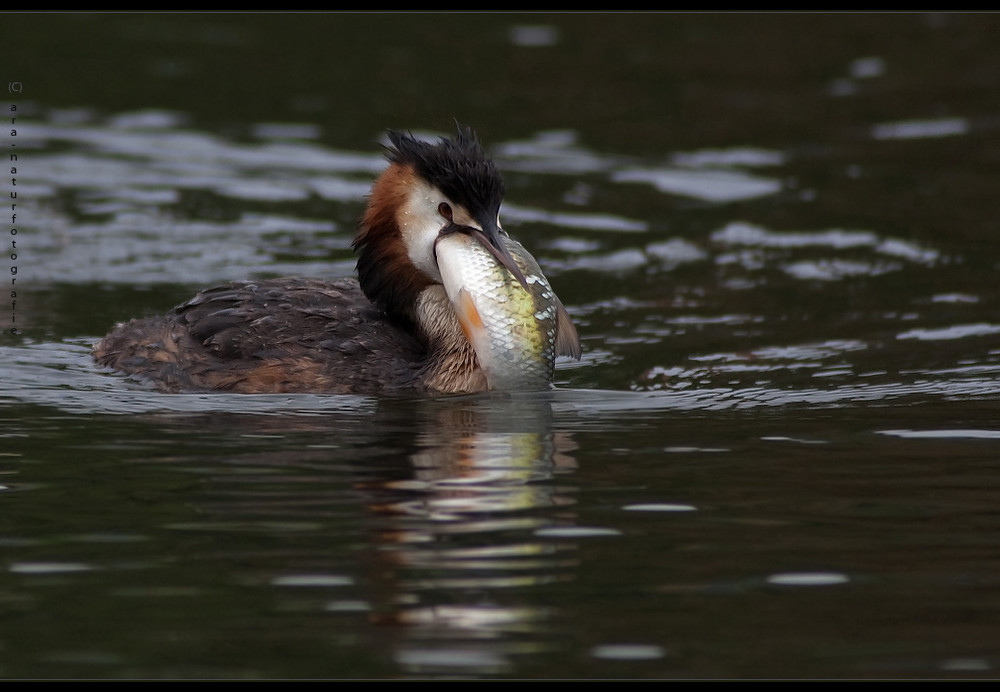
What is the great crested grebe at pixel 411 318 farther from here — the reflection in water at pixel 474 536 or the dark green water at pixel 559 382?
the reflection in water at pixel 474 536

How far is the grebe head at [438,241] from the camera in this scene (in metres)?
9.68

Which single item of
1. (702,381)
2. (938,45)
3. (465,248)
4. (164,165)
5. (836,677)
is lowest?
(836,677)

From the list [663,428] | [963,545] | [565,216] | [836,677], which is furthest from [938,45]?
[836,677]

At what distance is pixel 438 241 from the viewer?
988 centimetres

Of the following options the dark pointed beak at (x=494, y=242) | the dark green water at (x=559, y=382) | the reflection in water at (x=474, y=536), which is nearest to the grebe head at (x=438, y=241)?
the dark pointed beak at (x=494, y=242)

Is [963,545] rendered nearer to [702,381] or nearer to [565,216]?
[702,381]

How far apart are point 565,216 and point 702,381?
16.4ft

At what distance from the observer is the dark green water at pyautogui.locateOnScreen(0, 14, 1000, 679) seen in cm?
→ 590

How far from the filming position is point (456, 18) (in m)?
23.5

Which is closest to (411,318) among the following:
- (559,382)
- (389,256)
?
(389,256)

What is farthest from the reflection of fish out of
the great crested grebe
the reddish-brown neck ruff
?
the reddish-brown neck ruff

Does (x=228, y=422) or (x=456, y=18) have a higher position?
(x=456, y=18)

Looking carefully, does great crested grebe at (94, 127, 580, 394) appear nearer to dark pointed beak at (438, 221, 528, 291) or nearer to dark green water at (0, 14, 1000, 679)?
dark pointed beak at (438, 221, 528, 291)

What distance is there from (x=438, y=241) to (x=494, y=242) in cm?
40
